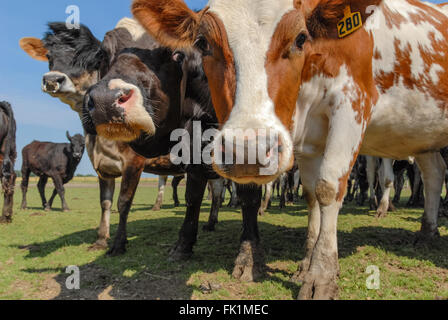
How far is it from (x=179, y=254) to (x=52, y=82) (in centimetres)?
309

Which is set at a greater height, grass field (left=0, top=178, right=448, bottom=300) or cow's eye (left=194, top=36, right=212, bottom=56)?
cow's eye (left=194, top=36, right=212, bottom=56)

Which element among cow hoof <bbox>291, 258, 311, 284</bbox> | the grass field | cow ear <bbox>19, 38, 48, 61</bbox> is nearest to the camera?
the grass field

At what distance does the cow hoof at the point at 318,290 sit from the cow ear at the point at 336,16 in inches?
73.8

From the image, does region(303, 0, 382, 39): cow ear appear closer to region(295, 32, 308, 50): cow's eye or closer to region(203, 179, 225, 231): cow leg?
region(295, 32, 308, 50): cow's eye

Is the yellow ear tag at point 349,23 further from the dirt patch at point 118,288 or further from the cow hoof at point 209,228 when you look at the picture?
the cow hoof at point 209,228

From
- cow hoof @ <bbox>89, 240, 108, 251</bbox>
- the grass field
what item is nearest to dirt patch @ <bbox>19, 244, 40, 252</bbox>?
the grass field

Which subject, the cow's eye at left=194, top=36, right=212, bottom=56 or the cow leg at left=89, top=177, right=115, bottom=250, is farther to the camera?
the cow leg at left=89, top=177, right=115, bottom=250

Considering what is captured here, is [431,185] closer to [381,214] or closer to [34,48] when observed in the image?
[381,214]

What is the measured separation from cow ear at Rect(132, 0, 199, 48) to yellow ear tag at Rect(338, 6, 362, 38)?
48.1 inches

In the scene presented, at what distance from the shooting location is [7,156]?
852 centimetres

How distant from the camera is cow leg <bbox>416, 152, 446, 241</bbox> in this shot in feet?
13.5

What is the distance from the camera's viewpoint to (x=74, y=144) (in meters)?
15.7

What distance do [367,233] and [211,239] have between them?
2.24m
